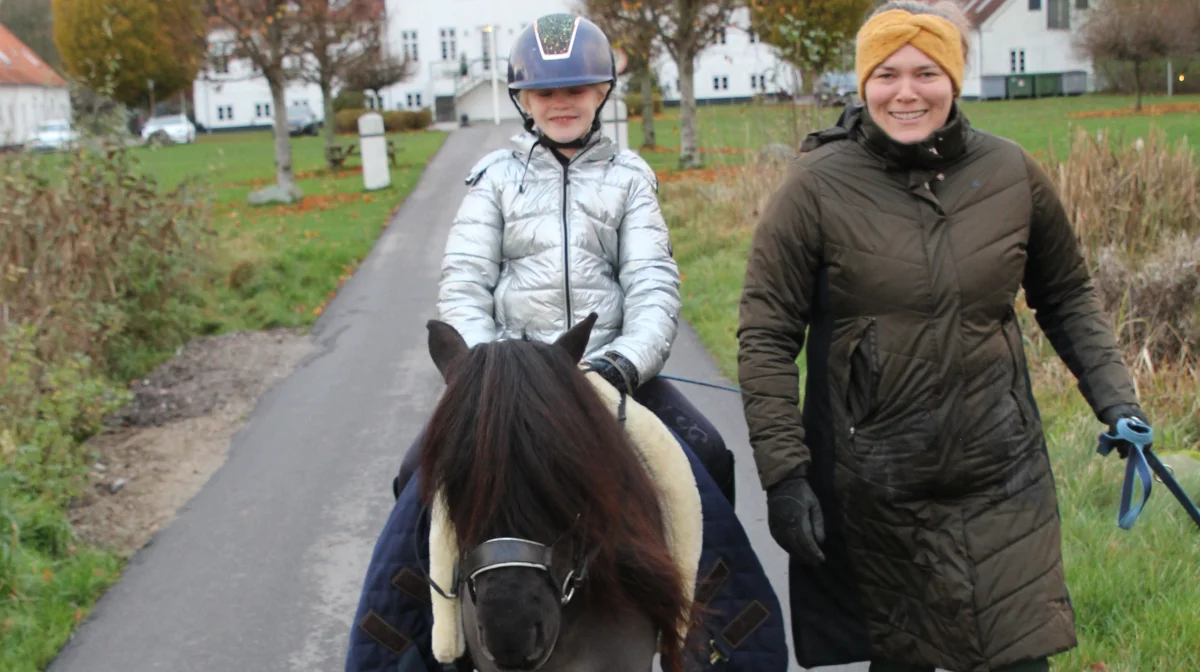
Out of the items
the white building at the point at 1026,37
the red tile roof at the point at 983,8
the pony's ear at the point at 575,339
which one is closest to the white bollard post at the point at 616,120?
the pony's ear at the point at 575,339

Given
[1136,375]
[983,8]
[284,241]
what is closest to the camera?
[1136,375]

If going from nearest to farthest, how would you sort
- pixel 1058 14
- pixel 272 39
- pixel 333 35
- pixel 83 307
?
pixel 83 307
pixel 272 39
pixel 333 35
pixel 1058 14

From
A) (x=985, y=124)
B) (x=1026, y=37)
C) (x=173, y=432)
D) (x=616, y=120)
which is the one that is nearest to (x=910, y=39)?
(x=173, y=432)

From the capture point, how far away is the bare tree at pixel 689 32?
77.6ft

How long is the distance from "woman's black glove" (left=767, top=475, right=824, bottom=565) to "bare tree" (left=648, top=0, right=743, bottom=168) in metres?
21.3

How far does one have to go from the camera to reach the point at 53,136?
10.7m

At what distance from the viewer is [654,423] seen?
2.87 meters

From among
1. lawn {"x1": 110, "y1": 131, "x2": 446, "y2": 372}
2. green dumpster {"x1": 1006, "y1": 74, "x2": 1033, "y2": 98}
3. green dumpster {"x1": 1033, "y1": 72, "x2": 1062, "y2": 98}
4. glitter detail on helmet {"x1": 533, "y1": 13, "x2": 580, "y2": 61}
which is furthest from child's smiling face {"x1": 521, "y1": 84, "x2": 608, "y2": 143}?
green dumpster {"x1": 1033, "y1": 72, "x2": 1062, "y2": 98}

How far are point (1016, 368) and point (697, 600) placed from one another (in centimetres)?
100

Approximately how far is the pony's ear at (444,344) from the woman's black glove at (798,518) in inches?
35.6

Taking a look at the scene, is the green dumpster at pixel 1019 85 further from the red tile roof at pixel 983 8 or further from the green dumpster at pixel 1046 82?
the red tile roof at pixel 983 8

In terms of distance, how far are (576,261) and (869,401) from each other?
89cm

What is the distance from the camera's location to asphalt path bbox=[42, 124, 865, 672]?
4.98m

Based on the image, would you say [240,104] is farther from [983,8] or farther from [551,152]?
[551,152]
